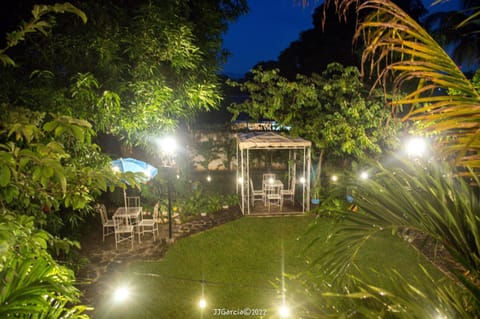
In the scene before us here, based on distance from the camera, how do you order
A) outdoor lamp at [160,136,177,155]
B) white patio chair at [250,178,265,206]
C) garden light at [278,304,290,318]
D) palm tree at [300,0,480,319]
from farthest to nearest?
white patio chair at [250,178,265,206], outdoor lamp at [160,136,177,155], garden light at [278,304,290,318], palm tree at [300,0,480,319]

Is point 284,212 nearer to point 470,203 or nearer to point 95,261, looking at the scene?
point 95,261

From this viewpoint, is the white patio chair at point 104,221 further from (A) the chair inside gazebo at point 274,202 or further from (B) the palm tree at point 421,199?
(B) the palm tree at point 421,199

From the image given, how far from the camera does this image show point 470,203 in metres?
2.14

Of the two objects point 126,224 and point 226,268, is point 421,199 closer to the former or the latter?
point 226,268

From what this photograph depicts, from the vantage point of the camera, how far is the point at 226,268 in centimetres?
688

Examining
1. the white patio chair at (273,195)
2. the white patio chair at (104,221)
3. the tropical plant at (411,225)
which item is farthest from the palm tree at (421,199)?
the white patio chair at (273,195)

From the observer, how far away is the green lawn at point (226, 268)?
5562mm

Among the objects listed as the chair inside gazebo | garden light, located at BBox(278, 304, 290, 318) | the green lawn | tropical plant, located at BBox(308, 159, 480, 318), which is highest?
tropical plant, located at BBox(308, 159, 480, 318)

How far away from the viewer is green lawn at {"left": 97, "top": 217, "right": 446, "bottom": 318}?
5.56 metres

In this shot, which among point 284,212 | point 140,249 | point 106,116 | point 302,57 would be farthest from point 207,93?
point 302,57

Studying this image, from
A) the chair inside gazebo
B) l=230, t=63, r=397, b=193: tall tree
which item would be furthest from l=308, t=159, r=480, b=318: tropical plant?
the chair inside gazebo

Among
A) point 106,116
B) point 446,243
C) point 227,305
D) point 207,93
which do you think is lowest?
point 227,305

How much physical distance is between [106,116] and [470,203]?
4753mm

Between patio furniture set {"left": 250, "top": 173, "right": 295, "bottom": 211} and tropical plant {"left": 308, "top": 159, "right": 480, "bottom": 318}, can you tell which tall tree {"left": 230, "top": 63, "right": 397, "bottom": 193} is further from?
tropical plant {"left": 308, "top": 159, "right": 480, "bottom": 318}
